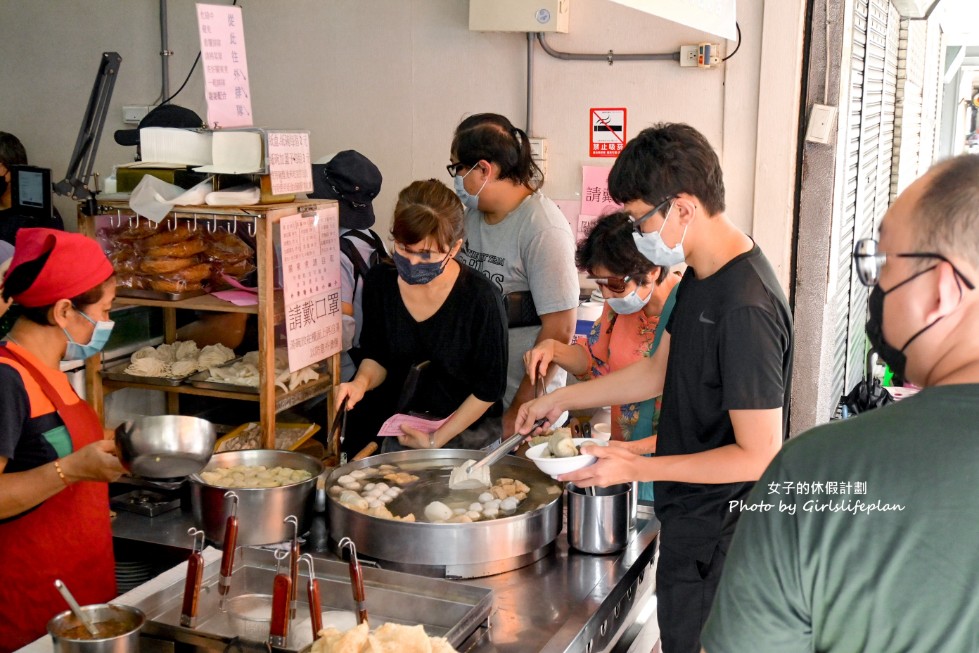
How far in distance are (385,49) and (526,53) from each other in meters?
0.74

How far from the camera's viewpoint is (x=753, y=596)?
3.91ft

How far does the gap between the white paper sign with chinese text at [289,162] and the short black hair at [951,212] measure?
2074 millimetres

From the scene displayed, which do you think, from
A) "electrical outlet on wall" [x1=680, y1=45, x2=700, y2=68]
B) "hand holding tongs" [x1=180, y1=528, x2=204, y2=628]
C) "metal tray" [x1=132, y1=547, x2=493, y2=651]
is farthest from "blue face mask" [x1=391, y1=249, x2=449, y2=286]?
"electrical outlet on wall" [x1=680, y1=45, x2=700, y2=68]

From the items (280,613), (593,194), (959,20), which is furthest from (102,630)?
(959,20)

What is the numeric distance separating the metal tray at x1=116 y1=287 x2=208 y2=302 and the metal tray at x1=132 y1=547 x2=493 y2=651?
114 cm

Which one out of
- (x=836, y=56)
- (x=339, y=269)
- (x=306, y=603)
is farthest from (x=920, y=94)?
(x=306, y=603)

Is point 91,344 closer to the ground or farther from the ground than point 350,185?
closer to the ground

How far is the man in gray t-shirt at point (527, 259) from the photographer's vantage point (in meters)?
3.29

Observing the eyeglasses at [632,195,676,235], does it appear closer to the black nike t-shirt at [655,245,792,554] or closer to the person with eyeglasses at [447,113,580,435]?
the black nike t-shirt at [655,245,792,554]

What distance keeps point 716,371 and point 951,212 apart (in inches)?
35.8

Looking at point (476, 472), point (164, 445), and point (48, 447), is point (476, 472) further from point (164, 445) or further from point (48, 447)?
point (48, 447)

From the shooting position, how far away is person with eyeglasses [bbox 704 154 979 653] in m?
1.07

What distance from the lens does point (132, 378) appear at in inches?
119

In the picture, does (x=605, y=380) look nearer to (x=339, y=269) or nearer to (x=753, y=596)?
(x=339, y=269)
